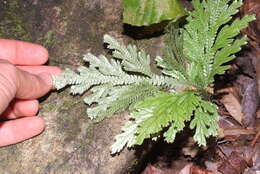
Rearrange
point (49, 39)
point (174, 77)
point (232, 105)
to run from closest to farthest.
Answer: point (174, 77) → point (49, 39) → point (232, 105)

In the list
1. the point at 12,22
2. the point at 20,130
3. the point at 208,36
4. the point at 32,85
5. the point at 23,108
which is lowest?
the point at 20,130

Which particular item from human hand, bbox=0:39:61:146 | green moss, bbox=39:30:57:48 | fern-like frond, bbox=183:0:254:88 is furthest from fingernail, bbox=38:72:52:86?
fern-like frond, bbox=183:0:254:88

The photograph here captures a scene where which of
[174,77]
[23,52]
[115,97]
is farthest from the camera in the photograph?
[23,52]

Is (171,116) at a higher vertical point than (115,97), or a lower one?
higher

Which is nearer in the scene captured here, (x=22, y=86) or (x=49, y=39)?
(x=22, y=86)

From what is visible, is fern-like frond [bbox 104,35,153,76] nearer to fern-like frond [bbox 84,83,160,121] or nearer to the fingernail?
fern-like frond [bbox 84,83,160,121]

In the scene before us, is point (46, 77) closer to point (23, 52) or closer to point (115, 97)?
point (23, 52)

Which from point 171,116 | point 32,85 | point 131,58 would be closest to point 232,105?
point 131,58
